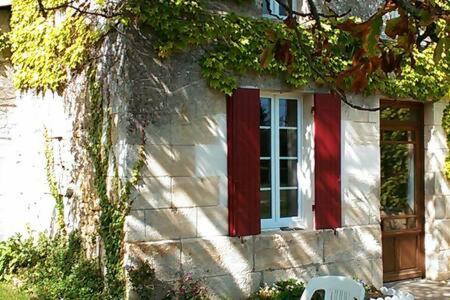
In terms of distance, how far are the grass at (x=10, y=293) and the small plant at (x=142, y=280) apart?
51.0 inches

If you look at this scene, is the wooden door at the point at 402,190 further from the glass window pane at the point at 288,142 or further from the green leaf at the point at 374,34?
the green leaf at the point at 374,34

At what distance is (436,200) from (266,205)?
9.07ft

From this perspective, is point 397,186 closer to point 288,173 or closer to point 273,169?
point 288,173

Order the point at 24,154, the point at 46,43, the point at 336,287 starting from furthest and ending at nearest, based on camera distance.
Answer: the point at 24,154, the point at 46,43, the point at 336,287

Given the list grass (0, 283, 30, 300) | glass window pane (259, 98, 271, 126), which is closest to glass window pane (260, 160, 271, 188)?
glass window pane (259, 98, 271, 126)

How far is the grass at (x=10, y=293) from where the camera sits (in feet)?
22.3

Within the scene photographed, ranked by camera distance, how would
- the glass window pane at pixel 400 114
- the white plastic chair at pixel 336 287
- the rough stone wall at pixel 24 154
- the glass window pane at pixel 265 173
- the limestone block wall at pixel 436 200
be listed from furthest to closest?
the limestone block wall at pixel 436 200, the glass window pane at pixel 400 114, the rough stone wall at pixel 24 154, the glass window pane at pixel 265 173, the white plastic chair at pixel 336 287

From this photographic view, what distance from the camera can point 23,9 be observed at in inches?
326

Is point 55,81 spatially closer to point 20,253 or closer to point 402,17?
point 20,253

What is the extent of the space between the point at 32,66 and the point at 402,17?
6.00 m

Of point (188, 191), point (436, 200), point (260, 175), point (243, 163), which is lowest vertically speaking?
point (436, 200)

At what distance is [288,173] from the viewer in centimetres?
768

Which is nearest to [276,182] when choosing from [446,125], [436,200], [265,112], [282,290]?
[265,112]

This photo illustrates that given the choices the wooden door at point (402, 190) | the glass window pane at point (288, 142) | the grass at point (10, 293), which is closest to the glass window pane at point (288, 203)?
the glass window pane at point (288, 142)
